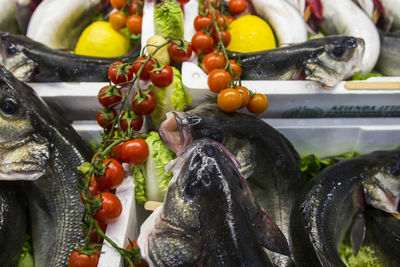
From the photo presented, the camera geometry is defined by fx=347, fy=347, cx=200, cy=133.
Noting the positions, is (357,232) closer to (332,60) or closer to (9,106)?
(332,60)

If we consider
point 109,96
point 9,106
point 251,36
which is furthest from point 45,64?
point 251,36

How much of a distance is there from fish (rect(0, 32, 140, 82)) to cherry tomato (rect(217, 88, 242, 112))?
75 cm

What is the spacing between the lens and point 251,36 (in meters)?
2.67

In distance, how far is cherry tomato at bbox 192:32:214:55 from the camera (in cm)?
221

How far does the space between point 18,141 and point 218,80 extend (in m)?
1.11

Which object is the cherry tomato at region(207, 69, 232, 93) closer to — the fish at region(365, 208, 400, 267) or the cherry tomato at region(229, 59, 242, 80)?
the cherry tomato at region(229, 59, 242, 80)

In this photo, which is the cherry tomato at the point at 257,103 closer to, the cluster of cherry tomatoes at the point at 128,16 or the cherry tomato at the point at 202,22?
the cherry tomato at the point at 202,22

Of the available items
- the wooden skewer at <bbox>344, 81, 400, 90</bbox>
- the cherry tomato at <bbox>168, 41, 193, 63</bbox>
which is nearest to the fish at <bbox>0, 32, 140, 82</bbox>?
the cherry tomato at <bbox>168, 41, 193, 63</bbox>

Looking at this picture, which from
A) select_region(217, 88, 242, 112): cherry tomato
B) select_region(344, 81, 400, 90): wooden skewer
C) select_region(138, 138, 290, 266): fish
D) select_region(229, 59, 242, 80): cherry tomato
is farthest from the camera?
select_region(344, 81, 400, 90): wooden skewer

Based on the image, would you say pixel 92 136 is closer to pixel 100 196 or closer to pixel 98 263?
pixel 100 196

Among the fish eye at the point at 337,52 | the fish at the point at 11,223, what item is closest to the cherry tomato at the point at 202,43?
the fish eye at the point at 337,52

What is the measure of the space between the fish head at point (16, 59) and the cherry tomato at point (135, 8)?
0.85 m

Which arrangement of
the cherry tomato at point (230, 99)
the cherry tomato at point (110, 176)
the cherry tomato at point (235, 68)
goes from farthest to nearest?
the cherry tomato at point (235, 68)
the cherry tomato at point (230, 99)
the cherry tomato at point (110, 176)

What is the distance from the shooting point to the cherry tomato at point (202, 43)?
7.26 ft
